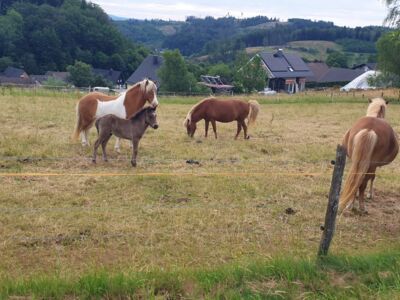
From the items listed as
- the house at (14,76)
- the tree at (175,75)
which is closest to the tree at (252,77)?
the tree at (175,75)

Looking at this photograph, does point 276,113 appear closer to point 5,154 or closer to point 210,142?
point 210,142

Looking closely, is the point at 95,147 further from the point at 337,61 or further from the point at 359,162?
the point at 337,61

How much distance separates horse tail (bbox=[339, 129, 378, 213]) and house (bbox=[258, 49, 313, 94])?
2908 inches

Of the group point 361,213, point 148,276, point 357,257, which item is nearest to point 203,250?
point 148,276

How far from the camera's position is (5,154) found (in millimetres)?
9938

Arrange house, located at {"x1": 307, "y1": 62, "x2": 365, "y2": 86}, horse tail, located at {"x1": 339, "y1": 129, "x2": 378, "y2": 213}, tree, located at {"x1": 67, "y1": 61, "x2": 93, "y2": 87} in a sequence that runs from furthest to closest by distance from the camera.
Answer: house, located at {"x1": 307, "y1": 62, "x2": 365, "y2": 86} < tree, located at {"x1": 67, "y1": 61, "x2": 93, "y2": 87} < horse tail, located at {"x1": 339, "y1": 129, "x2": 378, "y2": 213}

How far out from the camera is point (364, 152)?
22.1 ft

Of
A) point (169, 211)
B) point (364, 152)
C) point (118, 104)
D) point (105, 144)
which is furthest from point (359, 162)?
point (118, 104)

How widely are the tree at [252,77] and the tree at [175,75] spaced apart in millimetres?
7006

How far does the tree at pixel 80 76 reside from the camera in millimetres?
63562

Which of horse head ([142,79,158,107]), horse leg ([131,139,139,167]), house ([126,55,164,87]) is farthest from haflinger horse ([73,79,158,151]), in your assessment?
house ([126,55,164,87])

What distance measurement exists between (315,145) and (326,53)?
13788 cm

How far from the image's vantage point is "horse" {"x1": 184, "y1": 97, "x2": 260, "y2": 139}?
44.0ft

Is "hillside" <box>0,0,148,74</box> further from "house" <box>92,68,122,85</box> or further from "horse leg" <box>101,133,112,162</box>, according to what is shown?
"horse leg" <box>101,133,112,162</box>
